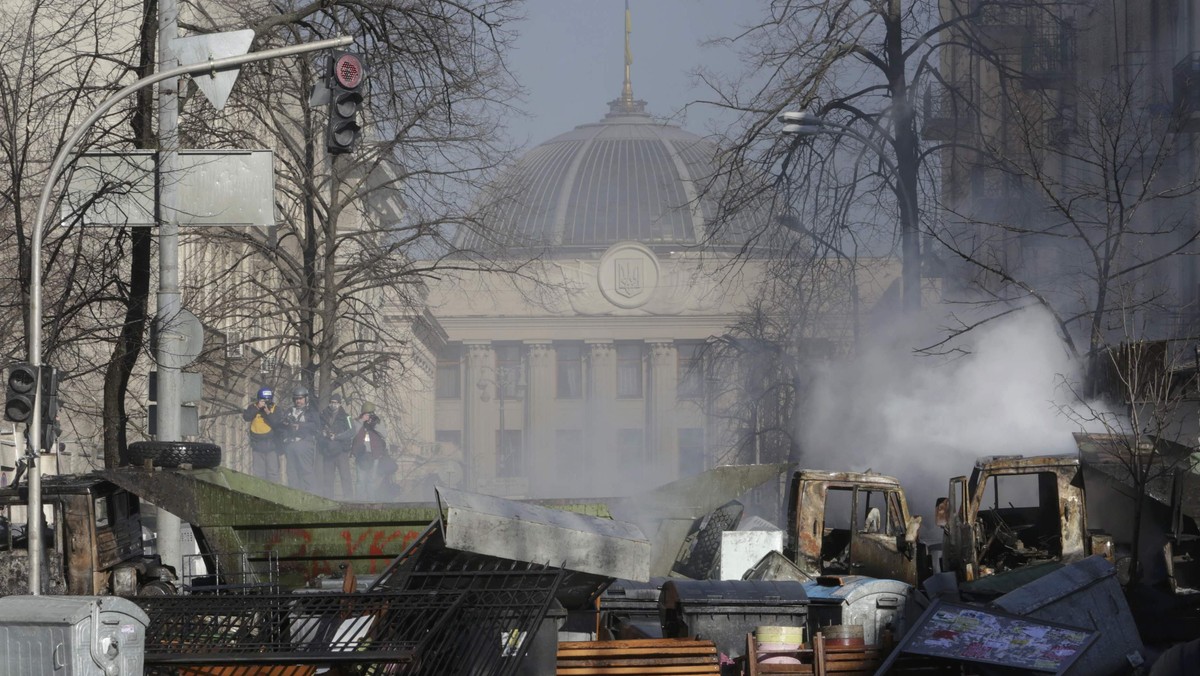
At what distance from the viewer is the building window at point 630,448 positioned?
322ft

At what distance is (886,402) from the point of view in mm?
25344

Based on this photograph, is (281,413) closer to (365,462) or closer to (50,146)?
(365,462)

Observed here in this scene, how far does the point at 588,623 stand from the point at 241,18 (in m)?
12.2

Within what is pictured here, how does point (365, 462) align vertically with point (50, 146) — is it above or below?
below

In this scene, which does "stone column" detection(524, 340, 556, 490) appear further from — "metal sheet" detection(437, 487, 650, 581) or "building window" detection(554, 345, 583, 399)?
"metal sheet" detection(437, 487, 650, 581)

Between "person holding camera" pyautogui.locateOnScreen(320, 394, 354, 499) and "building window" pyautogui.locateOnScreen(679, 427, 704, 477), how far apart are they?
6808 cm

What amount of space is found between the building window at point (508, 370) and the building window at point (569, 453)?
3.71 metres

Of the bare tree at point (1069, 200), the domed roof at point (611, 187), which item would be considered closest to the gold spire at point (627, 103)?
the domed roof at point (611, 187)

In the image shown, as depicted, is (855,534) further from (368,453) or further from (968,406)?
(368,453)

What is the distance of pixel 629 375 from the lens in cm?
10400

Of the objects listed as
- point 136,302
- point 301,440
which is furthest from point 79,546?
point 301,440

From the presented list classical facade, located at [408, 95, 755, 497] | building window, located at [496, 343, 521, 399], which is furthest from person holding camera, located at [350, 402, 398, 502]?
building window, located at [496, 343, 521, 399]

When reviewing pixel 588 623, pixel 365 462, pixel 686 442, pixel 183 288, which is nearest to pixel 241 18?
pixel 183 288

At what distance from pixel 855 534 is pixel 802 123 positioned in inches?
244
